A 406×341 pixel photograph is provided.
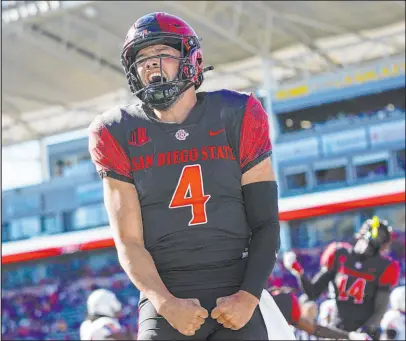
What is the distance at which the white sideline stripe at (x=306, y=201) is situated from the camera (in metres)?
13.3

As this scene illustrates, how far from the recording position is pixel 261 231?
114 inches

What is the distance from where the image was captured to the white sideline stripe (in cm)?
1331

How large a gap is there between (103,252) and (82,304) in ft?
3.29

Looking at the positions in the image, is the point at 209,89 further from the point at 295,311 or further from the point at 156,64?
the point at 295,311

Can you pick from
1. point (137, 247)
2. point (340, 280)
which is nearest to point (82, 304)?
point (340, 280)

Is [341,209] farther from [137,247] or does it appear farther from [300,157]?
[137,247]

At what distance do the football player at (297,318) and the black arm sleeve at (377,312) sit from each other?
82 cm

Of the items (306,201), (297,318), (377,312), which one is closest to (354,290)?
(377,312)

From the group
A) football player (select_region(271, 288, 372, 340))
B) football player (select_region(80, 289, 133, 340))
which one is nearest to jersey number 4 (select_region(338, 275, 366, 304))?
football player (select_region(271, 288, 372, 340))

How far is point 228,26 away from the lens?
2666 cm

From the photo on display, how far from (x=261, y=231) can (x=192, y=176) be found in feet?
0.91

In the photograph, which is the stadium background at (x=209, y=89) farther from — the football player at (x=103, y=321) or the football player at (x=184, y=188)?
the football player at (x=184, y=188)

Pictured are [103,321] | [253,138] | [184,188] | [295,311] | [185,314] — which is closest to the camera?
[185,314]

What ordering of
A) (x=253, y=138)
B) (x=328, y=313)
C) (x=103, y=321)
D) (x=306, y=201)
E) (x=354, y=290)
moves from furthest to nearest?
(x=306, y=201) < (x=328, y=313) < (x=103, y=321) < (x=354, y=290) < (x=253, y=138)
